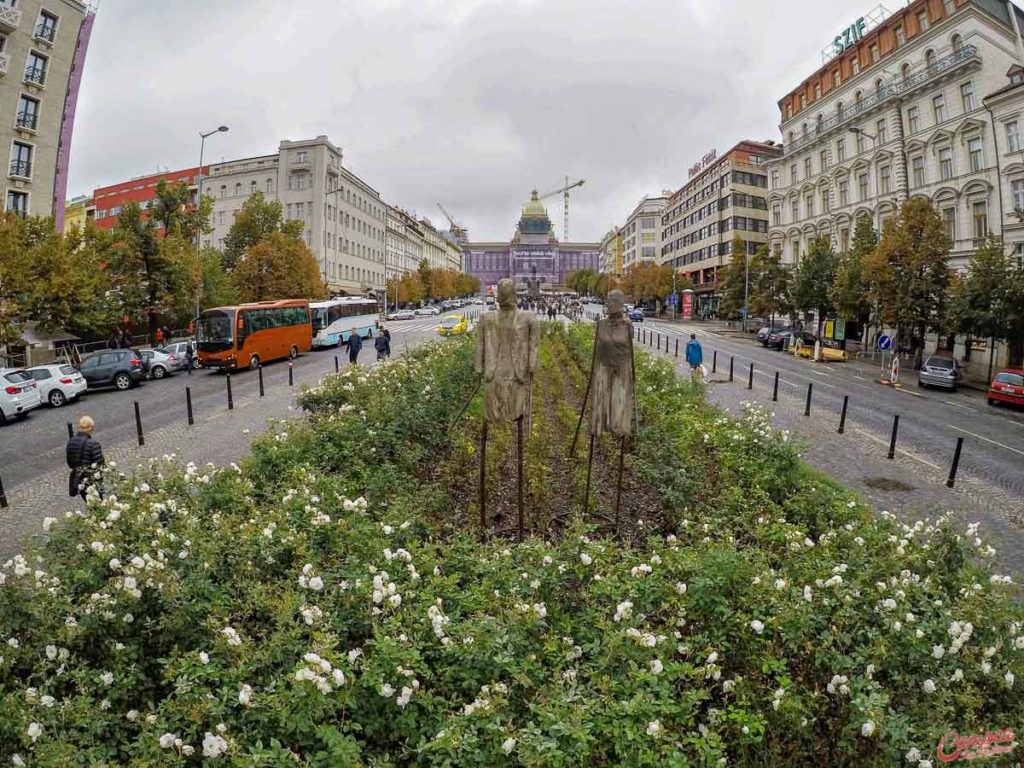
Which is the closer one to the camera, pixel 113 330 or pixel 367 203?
pixel 113 330

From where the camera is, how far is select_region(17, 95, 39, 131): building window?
3142 cm

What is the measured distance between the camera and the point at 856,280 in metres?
34.5

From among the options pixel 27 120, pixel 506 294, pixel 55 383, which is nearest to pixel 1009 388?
pixel 506 294

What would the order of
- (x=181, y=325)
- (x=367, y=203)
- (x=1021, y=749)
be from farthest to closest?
(x=367, y=203) < (x=181, y=325) < (x=1021, y=749)

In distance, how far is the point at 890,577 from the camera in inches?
202

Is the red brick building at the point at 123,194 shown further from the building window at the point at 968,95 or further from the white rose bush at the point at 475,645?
the white rose bush at the point at 475,645

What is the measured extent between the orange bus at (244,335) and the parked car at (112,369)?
318cm

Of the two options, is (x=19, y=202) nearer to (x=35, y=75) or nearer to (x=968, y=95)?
(x=35, y=75)

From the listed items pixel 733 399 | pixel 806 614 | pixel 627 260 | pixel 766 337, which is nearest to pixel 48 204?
pixel 733 399

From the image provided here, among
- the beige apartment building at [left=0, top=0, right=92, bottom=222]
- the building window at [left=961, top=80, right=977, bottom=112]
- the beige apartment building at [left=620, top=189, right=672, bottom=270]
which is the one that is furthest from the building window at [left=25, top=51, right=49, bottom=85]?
the beige apartment building at [left=620, top=189, right=672, bottom=270]

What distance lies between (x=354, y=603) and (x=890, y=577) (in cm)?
446

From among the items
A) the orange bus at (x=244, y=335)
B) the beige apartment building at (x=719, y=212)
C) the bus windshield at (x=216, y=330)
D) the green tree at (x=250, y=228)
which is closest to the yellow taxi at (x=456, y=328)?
the orange bus at (x=244, y=335)

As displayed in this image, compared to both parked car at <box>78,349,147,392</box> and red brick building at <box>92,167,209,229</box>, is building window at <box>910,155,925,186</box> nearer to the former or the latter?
parked car at <box>78,349,147,392</box>

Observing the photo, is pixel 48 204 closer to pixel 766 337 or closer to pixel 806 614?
pixel 806 614
